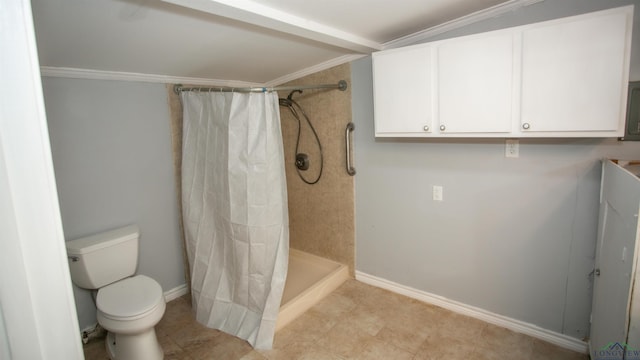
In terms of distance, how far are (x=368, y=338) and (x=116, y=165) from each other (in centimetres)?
225

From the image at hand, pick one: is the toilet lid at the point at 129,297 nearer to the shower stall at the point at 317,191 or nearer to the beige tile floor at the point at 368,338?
the beige tile floor at the point at 368,338

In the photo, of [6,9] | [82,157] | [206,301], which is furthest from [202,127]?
[6,9]

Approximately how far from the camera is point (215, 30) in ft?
6.44

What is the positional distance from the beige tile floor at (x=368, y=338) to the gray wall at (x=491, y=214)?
0.60ft

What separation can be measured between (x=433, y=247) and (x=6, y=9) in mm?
2606

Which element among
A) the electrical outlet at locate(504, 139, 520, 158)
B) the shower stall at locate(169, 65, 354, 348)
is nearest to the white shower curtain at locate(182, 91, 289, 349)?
the shower stall at locate(169, 65, 354, 348)

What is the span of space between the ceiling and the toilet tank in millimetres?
1137

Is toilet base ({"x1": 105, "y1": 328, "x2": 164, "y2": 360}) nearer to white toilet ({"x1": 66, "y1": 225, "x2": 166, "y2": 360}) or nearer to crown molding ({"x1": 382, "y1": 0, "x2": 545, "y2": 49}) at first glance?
white toilet ({"x1": 66, "y1": 225, "x2": 166, "y2": 360})

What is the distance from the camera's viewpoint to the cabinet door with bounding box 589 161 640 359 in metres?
1.16

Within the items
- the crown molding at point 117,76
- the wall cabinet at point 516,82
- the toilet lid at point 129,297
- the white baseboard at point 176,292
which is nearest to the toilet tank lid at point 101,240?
the toilet lid at point 129,297

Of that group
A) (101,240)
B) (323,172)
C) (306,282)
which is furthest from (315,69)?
(101,240)

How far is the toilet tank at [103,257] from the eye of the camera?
2148 mm

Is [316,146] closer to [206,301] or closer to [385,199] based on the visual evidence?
[385,199]

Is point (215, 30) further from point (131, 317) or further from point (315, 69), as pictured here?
point (131, 317)
